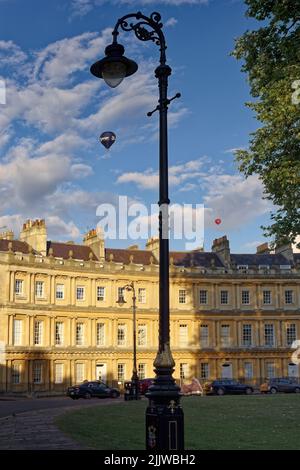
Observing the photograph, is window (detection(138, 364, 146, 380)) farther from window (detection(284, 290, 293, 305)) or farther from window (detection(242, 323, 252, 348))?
window (detection(284, 290, 293, 305))

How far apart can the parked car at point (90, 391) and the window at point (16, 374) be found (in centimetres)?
1376

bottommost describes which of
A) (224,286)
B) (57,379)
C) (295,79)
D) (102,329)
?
(57,379)

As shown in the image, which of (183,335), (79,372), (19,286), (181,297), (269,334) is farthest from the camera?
(269,334)

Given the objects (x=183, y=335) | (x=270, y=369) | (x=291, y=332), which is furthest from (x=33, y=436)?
(x=291, y=332)

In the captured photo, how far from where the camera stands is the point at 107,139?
586 inches

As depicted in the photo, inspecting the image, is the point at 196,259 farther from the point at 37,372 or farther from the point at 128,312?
the point at 37,372

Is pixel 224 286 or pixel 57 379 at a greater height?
pixel 224 286

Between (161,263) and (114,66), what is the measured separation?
3666 millimetres

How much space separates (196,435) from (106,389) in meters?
33.3

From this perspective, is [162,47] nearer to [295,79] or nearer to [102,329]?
[295,79]

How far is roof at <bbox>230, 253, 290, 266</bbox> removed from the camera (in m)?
77.2

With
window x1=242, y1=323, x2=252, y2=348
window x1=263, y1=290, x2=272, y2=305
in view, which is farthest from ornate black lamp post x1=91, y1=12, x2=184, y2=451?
window x1=263, y1=290, x2=272, y2=305

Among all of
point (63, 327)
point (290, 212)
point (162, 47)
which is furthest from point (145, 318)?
point (162, 47)

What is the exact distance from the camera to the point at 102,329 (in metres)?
67.3
